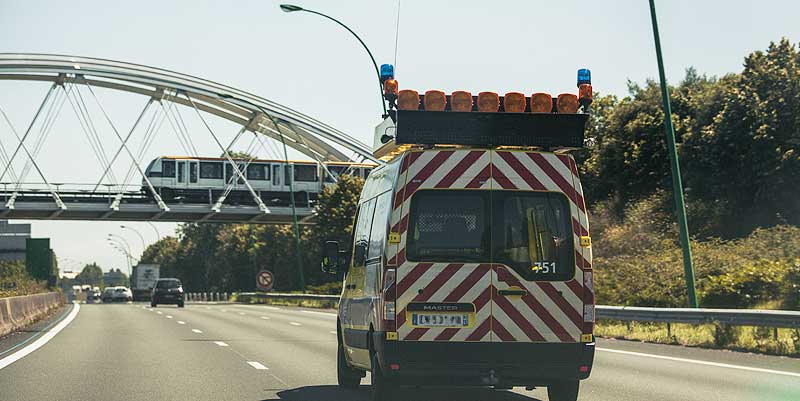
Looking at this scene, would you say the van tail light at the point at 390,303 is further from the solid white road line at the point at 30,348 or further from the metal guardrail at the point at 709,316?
the metal guardrail at the point at 709,316

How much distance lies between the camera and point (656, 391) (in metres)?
11.9

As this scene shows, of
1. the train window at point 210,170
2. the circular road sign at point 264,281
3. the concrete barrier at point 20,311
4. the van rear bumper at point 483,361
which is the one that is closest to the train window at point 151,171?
the train window at point 210,170

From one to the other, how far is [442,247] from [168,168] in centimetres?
6268

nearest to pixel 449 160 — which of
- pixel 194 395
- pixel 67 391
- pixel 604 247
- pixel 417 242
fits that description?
pixel 417 242

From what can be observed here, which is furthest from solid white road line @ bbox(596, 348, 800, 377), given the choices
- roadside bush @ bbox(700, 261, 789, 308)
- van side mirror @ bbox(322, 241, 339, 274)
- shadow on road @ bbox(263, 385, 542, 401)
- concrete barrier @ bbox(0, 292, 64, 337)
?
concrete barrier @ bbox(0, 292, 64, 337)

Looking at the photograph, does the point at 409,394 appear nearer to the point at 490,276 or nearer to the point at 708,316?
the point at 490,276

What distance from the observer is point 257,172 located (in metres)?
77.2

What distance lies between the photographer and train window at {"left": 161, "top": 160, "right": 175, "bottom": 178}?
229 feet

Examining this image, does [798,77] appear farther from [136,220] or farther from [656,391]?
[136,220]

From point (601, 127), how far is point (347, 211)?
15.5 meters

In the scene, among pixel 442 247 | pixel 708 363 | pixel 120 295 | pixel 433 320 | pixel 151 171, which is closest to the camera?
pixel 433 320

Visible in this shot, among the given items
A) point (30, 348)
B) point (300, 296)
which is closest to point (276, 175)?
point (300, 296)

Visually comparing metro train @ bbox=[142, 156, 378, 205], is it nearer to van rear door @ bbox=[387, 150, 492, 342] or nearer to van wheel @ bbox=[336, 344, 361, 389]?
van wheel @ bbox=[336, 344, 361, 389]

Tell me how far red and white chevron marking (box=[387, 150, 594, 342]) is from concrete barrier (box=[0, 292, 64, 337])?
15853mm
